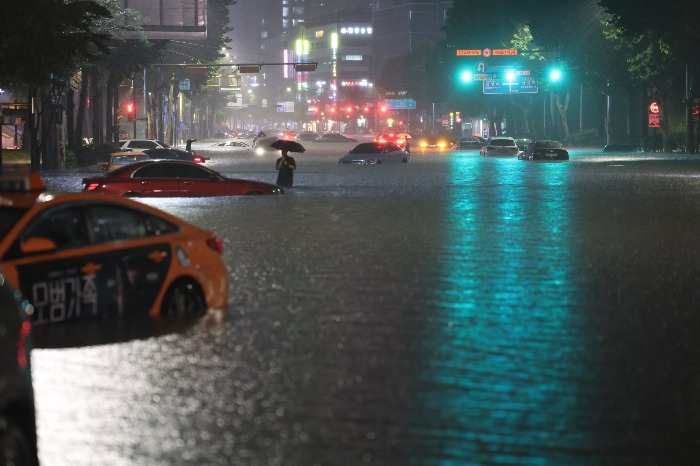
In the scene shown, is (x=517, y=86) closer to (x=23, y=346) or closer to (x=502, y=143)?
(x=502, y=143)

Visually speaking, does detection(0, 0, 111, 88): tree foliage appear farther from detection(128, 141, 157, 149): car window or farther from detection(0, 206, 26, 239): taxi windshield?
detection(128, 141, 157, 149): car window

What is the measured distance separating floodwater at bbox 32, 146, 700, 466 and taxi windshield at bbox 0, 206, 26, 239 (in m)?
1.18

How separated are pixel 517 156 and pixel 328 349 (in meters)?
70.1

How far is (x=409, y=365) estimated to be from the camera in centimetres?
1018

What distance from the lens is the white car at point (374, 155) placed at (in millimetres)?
65750

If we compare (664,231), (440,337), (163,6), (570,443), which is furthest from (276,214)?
(163,6)

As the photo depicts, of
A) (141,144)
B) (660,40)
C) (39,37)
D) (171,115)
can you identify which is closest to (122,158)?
(141,144)

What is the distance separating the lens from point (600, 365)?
33.6 ft

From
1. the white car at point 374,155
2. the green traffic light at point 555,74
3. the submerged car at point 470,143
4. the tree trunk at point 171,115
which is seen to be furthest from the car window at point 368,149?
the tree trunk at point 171,115

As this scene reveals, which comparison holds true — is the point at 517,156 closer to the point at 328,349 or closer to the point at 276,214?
the point at 276,214

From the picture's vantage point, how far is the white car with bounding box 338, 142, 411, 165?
6575 cm

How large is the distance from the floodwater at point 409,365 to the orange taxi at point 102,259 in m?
0.53

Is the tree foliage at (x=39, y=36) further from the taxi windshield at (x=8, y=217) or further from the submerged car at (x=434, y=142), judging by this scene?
the submerged car at (x=434, y=142)

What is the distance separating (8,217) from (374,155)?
181ft
